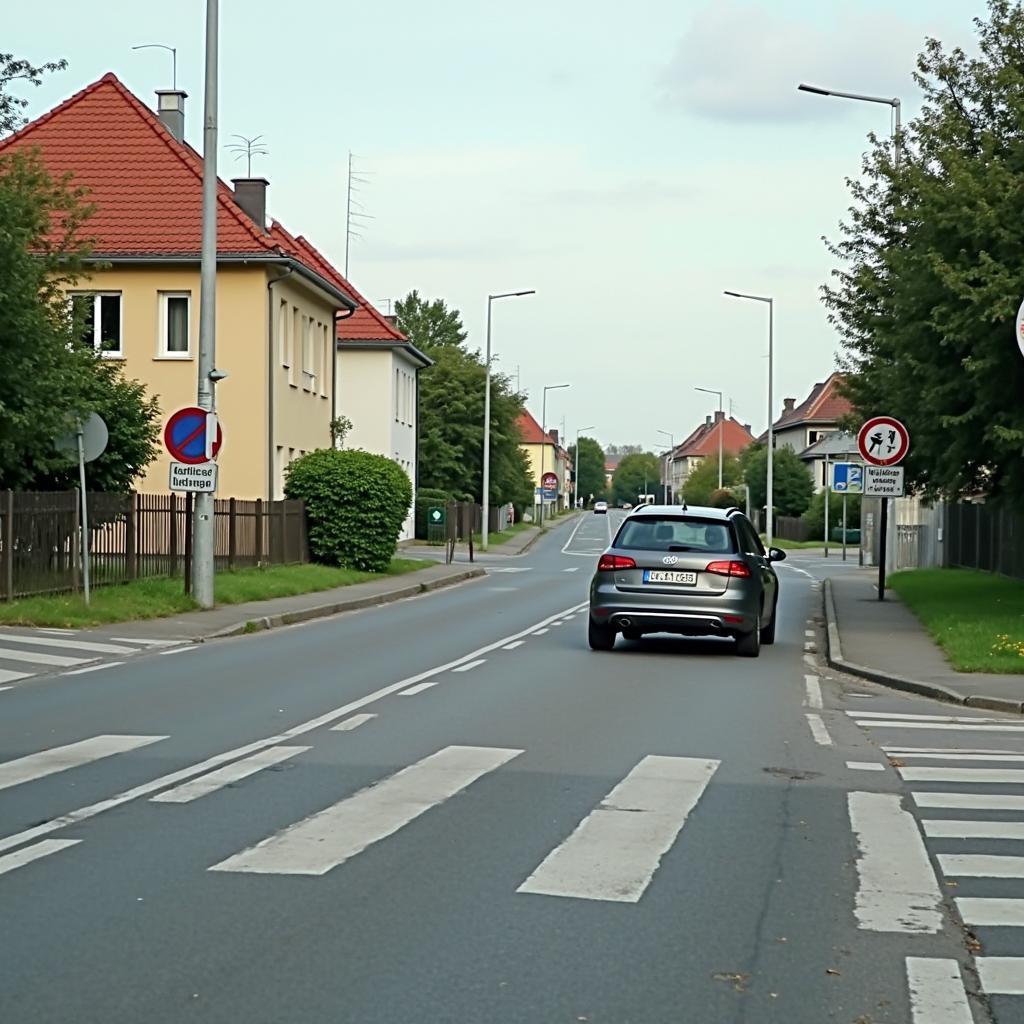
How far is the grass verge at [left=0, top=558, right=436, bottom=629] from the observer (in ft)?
69.6

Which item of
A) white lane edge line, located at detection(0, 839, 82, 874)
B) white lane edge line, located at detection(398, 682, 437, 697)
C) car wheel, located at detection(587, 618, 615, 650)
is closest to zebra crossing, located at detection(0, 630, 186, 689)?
white lane edge line, located at detection(398, 682, 437, 697)

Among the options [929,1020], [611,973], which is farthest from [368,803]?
[929,1020]

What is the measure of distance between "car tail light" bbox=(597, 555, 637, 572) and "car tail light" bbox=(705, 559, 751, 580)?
2.78 ft

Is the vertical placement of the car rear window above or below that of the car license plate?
above

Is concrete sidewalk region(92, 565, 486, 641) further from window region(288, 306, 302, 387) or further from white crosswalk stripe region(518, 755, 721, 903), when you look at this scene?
white crosswalk stripe region(518, 755, 721, 903)

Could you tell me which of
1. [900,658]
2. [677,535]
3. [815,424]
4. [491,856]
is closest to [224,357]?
[677,535]

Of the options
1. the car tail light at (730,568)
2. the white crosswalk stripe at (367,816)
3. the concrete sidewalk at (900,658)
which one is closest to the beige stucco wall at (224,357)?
the concrete sidewalk at (900,658)

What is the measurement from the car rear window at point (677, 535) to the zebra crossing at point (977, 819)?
16.3 ft

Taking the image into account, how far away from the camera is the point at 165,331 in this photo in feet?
134

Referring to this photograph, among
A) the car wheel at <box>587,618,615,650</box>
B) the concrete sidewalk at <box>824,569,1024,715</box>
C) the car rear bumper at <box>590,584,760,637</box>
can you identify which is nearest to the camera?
the concrete sidewalk at <box>824,569,1024,715</box>

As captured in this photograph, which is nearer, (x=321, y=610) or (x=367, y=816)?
(x=367, y=816)

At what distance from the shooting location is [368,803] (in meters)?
8.98

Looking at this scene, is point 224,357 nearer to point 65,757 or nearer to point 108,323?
point 108,323

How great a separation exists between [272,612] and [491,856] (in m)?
17.5
